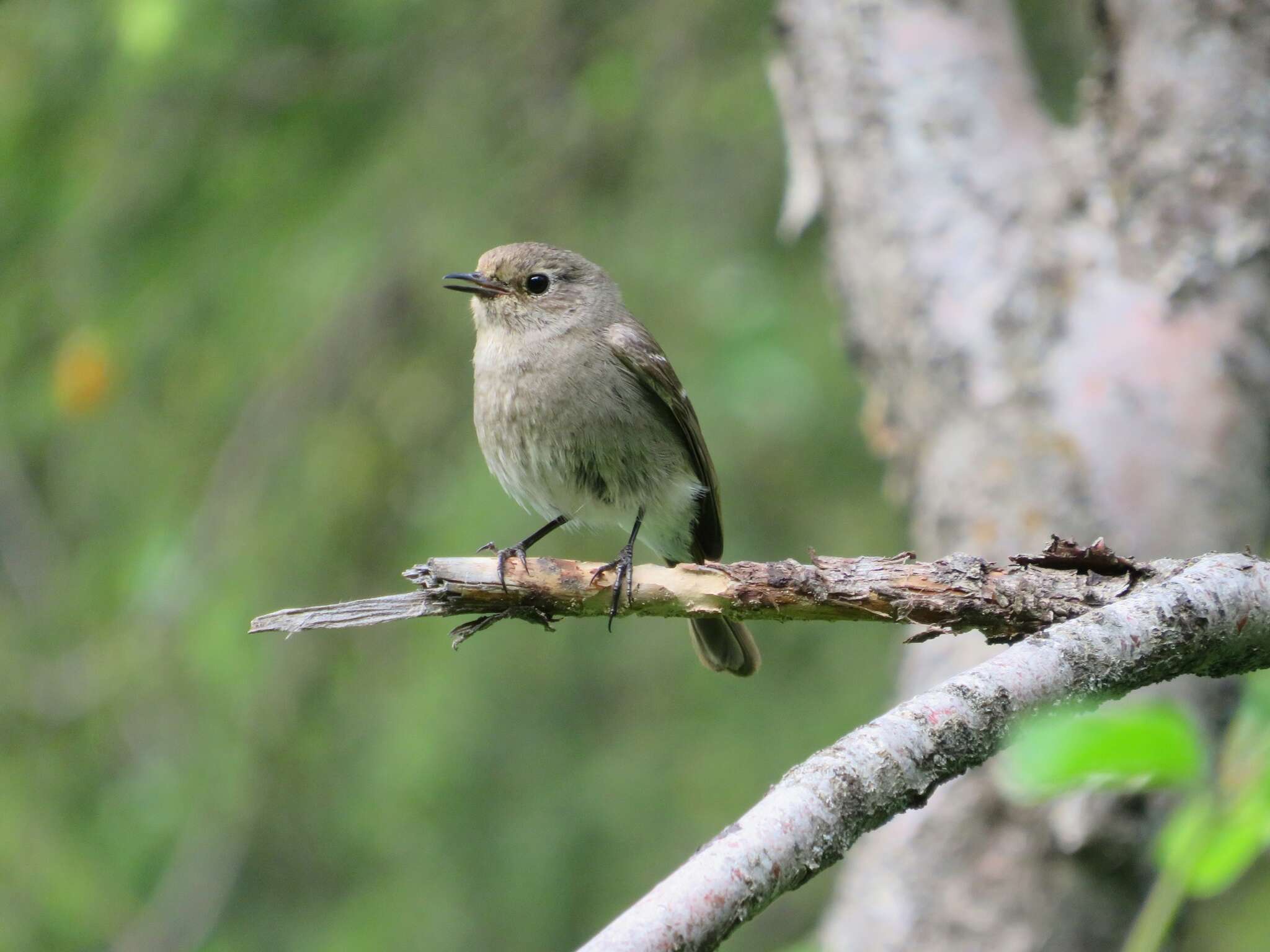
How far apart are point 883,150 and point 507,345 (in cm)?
144

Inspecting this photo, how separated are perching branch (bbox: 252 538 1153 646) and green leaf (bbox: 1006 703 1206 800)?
1.45ft

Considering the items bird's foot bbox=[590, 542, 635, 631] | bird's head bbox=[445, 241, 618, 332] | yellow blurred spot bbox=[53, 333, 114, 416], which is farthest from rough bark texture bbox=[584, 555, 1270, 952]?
yellow blurred spot bbox=[53, 333, 114, 416]

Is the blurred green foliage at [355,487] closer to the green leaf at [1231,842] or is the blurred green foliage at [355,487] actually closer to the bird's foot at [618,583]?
the bird's foot at [618,583]

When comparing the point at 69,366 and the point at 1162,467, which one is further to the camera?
the point at 69,366

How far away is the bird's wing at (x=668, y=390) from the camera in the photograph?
4008 mm

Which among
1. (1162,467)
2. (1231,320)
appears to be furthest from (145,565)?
(1231,320)

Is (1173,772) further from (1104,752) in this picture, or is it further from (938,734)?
(938,734)

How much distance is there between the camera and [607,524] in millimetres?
4188

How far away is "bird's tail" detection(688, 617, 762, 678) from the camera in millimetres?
3830

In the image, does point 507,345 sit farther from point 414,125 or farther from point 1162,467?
point 1162,467

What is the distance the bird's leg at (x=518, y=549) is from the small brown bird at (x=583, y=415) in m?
0.01

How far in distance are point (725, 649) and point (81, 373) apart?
264cm

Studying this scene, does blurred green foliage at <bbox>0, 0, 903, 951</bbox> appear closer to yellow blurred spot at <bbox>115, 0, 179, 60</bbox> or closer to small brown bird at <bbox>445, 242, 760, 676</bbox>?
yellow blurred spot at <bbox>115, 0, 179, 60</bbox>

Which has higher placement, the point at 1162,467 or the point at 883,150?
the point at 883,150
